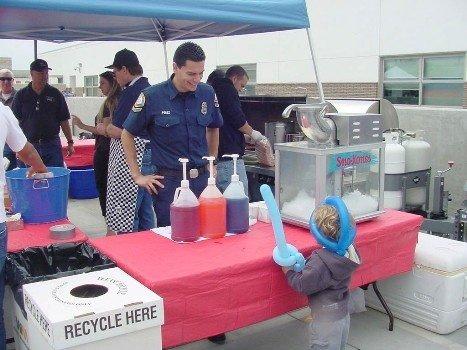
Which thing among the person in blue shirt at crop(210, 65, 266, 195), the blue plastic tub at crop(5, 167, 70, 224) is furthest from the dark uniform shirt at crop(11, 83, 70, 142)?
the blue plastic tub at crop(5, 167, 70, 224)

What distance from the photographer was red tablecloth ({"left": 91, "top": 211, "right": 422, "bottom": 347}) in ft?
7.18

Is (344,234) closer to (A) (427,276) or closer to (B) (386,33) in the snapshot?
(A) (427,276)

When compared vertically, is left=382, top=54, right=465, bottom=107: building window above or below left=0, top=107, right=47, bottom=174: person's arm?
above

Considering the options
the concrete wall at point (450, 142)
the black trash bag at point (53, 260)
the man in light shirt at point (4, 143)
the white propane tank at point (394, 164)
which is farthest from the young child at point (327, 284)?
the concrete wall at point (450, 142)

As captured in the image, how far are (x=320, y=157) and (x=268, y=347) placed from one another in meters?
1.26

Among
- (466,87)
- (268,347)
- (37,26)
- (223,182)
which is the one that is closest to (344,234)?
(268,347)

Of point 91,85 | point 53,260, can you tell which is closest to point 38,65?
point 53,260

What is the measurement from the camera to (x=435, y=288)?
132 inches

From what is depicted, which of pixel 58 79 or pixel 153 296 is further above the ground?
pixel 58 79

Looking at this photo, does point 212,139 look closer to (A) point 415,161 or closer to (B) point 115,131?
(B) point 115,131

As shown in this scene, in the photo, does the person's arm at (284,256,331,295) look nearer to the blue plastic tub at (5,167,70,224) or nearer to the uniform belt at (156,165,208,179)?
the uniform belt at (156,165,208,179)

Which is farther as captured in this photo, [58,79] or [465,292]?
[58,79]

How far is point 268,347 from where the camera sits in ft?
10.7

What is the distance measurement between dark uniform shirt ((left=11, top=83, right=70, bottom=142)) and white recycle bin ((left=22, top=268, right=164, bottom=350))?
382 cm
